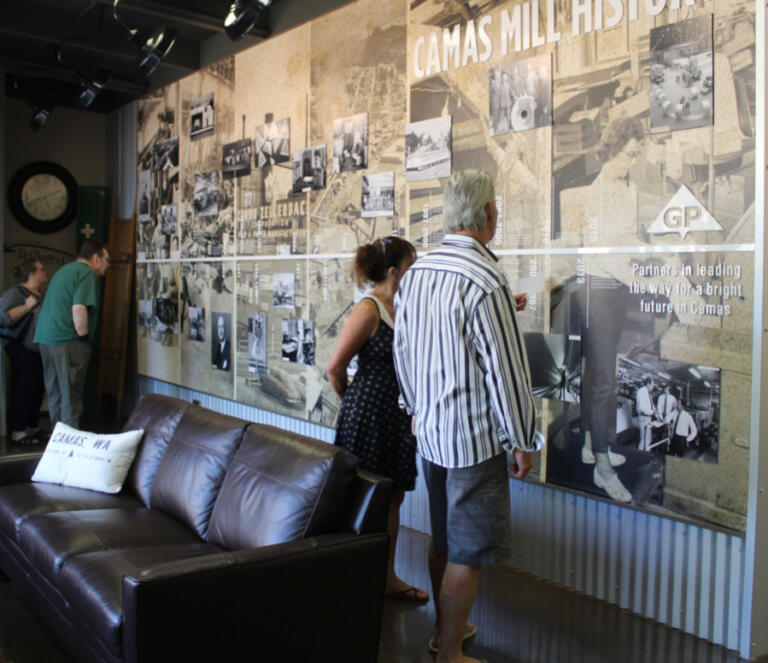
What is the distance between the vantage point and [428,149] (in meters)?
4.08

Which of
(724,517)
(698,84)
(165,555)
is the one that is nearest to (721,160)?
(698,84)

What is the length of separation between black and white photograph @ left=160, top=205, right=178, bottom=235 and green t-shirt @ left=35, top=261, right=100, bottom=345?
0.97m

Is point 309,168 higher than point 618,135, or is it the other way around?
point 309,168

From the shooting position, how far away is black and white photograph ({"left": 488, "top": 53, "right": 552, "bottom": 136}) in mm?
3426

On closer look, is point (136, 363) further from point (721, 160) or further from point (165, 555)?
point (721, 160)

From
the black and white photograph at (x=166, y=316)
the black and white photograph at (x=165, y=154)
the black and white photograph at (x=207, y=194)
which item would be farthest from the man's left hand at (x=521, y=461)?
the black and white photograph at (x=165, y=154)

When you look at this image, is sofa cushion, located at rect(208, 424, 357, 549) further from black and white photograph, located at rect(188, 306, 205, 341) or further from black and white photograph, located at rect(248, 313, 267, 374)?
black and white photograph, located at rect(188, 306, 205, 341)

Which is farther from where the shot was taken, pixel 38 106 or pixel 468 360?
pixel 38 106

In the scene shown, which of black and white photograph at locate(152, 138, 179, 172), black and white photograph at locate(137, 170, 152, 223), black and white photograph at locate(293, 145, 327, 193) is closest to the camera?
black and white photograph at locate(293, 145, 327, 193)

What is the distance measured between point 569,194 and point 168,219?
15.3ft

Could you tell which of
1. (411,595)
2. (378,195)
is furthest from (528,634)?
(378,195)

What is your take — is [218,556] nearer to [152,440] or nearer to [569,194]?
[152,440]

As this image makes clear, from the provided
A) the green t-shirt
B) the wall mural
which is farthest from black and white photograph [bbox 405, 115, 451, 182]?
the green t-shirt

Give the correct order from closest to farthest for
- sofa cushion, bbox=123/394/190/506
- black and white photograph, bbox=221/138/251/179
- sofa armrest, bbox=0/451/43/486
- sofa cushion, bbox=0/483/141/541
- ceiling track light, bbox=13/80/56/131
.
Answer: sofa cushion, bbox=0/483/141/541 → sofa cushion, bbox=123/394/190/506 → sofa armrest, bbox=0/451/43/486 → black and white photograph, bbox=221/138/251/179 → ceiling track light, bbox=13/80/56/131
